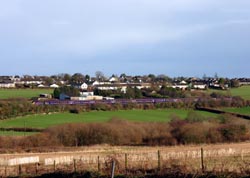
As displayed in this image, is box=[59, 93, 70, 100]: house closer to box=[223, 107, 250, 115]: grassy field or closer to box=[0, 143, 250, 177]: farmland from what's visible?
box=[223, 107, 250, 115]: grassy field

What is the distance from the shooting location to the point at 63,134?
156ft

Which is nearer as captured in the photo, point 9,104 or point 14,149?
point 14,149

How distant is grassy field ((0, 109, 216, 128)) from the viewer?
191 feet

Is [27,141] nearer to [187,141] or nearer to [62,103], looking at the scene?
[187,141]

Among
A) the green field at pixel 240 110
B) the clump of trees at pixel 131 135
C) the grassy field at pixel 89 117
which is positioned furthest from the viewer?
the green field at pixel 240 110

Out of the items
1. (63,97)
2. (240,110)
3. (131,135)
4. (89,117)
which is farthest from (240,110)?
(63,97)

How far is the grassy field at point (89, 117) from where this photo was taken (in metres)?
58.2

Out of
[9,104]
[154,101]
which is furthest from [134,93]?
[9,104]

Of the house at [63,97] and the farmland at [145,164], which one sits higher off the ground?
the house at [63,97]

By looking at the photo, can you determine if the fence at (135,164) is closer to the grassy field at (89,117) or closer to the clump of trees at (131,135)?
the clump of trees at (131,135)

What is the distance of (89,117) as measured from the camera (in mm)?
63125

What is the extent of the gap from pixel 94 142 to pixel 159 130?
6553 mm

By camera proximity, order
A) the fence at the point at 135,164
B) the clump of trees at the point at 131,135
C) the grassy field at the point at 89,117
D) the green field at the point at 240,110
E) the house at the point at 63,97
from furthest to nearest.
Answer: the house at the point at 63,97 < the green field at the point at 240,110 < the grassy field at the point at 89,117 < the clump of trees at the point at 131,135 < the fence at the point at 135,164

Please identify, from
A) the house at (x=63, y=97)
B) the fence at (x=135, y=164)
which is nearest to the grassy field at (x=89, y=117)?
the house at (x=63, y=97)
